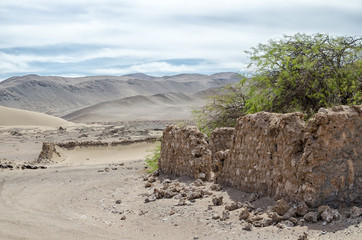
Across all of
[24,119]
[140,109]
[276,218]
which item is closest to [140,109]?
[140,109]

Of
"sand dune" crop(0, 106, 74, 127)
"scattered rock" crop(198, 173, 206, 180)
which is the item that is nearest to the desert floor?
"scattered rock" crop(198, 173, 206, 180)

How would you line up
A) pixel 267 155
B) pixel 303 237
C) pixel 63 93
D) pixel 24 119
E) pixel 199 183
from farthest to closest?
pixel 63 93 < pixel 24 119 < pixel 199 183 < pixel 267 155 < pixel 303 237

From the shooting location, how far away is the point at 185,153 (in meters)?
10.1

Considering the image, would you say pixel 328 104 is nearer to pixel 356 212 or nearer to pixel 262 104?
pixel 262 104

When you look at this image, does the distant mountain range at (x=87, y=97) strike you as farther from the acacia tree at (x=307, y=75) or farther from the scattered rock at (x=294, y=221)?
the scattered rock at (x=294, y=221)

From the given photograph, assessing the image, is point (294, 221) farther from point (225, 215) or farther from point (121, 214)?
point (121, 214)

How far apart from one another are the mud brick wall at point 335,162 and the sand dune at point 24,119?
50655 millimetres

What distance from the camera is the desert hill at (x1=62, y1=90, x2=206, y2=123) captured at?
294 ft

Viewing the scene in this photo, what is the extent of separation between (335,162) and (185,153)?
477 cm

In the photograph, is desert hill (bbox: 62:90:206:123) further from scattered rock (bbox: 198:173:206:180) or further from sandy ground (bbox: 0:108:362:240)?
scattered rock (bbox: 198:173:206:180)

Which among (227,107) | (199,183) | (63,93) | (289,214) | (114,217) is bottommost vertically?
(114,217)

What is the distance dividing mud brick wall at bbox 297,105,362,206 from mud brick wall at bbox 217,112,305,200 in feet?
1.00

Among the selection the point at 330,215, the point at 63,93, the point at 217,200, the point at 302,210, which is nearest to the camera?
the point at 330,215

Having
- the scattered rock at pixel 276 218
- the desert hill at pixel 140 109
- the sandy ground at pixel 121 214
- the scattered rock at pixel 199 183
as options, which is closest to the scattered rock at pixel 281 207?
the scattered rock at pixel 276 218
